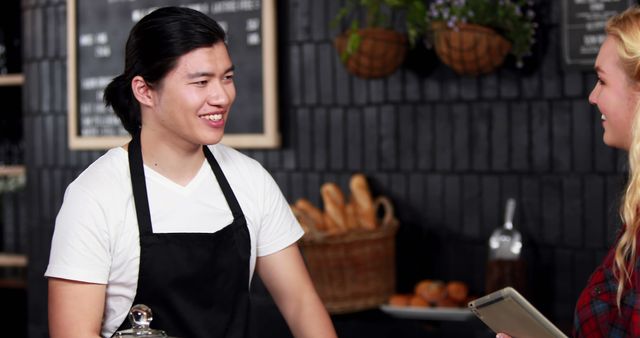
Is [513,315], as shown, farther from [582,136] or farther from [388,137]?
[388,137]

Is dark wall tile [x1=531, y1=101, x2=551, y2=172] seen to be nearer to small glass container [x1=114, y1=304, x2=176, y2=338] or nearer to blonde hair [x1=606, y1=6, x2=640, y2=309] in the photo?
blonde hair [x1=606, y1=6, x2=640, y2=309]

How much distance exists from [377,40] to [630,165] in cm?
171

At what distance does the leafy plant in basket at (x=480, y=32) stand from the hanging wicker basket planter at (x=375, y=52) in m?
0.17

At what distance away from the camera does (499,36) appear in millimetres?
3043

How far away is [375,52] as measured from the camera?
10.6ft

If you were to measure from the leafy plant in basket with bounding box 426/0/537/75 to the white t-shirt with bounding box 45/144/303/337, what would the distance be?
4.20 feet

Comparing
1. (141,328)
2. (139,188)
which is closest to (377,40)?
(139,188)

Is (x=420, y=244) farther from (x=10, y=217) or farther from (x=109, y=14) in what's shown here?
(x=10, y=217)

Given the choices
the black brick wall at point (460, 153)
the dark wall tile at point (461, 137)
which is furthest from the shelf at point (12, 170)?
the dark wall tile at point (461, 137)

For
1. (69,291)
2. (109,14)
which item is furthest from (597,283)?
(109,14)

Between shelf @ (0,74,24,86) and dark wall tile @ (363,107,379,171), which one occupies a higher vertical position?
shelf @ (0,74,24,86)

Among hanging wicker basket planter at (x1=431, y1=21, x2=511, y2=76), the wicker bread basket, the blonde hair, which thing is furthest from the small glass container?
hanging wicker basket planter at (x1=431, y1=21, x2=511, y2=76)

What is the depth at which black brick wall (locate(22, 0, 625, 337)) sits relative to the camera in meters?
3.13

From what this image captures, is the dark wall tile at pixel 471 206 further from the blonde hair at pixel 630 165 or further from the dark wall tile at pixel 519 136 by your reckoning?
the blonde hair at pixel 630 165
